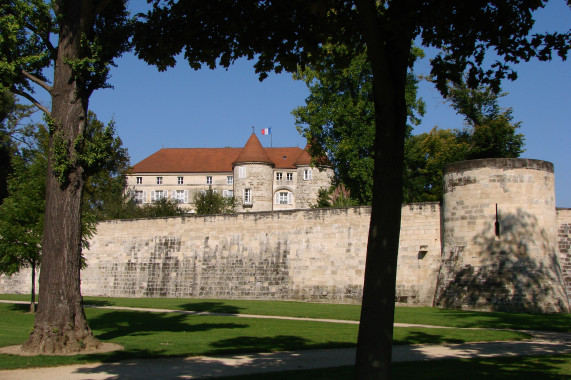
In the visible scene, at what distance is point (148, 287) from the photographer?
2734 cm

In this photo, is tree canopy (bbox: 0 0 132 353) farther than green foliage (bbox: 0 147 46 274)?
No

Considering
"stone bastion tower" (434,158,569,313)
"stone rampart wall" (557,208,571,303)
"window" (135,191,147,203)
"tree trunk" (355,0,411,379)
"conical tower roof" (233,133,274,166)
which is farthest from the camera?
"window" (135,191,147,203)

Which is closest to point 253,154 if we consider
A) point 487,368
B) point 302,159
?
point 302,159

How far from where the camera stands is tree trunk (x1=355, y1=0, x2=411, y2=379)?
18.2 feet

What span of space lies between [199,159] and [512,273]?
59924 mm

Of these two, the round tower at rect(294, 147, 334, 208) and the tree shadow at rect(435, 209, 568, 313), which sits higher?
the round tower at rect(294, 147, 334, 208)

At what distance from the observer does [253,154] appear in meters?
65.8

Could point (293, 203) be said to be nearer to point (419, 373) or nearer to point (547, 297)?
point (547, 297)

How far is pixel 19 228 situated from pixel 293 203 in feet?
161

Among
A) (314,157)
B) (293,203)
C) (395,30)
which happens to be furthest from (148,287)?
(293,203)

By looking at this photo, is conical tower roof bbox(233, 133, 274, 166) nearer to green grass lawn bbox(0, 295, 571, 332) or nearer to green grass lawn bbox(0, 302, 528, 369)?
green grass lawn bbox(0, 295, 571, 332)

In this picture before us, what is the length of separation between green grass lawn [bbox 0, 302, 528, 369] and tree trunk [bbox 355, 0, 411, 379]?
5185 mm

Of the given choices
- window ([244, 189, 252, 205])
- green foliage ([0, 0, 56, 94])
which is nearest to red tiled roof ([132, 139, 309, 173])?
window ([244, 189, 252, 205])

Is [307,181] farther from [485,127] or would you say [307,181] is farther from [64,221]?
[64,221]
